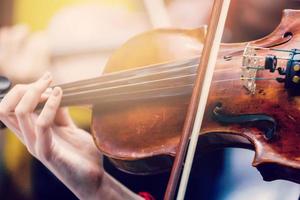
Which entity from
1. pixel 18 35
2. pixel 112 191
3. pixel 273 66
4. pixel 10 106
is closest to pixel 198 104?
pixel 273 66

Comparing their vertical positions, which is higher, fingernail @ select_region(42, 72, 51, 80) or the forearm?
fingernail @ select_region(42, 72, 51, 80)

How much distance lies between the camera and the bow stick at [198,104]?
35.5 inches

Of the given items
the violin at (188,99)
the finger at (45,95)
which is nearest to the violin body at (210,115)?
the violin at (188,99)

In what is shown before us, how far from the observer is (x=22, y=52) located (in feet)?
3.90

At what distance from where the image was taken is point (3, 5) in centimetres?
121

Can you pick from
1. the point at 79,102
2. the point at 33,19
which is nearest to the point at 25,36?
the point at 33,19

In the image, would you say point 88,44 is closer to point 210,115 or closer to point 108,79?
point 108,79

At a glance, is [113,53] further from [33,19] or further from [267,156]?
[267,156]

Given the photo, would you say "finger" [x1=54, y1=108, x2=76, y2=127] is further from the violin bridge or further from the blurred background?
the violin bridge

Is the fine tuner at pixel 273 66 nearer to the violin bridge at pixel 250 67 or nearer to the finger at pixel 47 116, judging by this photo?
the violin bridge at pixel 250 67

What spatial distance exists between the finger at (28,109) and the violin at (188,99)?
55 mm

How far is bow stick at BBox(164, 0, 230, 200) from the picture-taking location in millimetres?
901

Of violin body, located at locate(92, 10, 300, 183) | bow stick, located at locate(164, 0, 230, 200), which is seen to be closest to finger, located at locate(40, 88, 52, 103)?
violin body, located at locate(92, 10, 300, 183)

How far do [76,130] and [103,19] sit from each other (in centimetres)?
28
